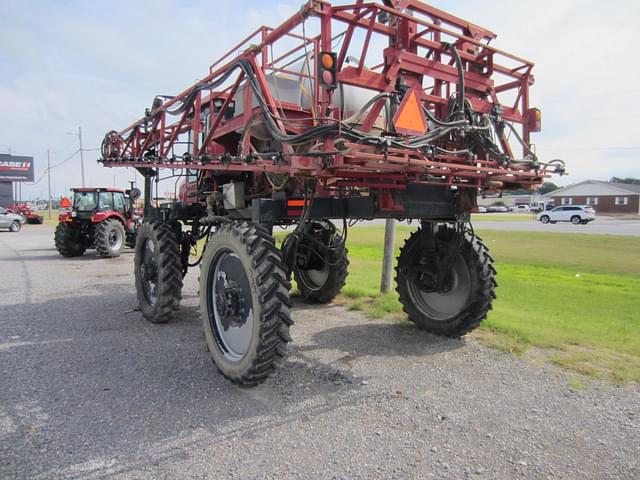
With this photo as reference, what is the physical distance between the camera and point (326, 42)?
358 cm

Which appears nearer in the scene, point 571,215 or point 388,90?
point 388,90

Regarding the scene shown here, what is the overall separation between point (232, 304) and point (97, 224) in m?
13.5

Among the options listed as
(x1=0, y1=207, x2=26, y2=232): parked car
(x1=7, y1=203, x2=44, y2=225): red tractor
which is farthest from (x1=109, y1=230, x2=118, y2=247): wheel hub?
(x1=7, y1=203, x2=44, y2=225): red tractor

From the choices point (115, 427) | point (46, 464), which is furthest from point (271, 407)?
point (46, 464)

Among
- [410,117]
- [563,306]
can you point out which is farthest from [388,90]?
[563,306]

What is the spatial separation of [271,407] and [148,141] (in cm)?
493

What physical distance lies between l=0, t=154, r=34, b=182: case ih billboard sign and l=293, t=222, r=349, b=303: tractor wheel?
A: 72509 mm

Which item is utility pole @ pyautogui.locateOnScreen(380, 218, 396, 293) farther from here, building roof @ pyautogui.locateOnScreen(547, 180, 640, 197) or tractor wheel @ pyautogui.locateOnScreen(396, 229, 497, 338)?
Result: building roof @ pyautogui.locateOnScreen(547, 180, 640, 197)

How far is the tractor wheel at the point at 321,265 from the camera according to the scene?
24.9ft

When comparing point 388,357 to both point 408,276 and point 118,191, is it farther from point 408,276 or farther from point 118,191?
point 118,191

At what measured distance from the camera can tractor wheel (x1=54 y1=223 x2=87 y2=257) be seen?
15703 millimetres

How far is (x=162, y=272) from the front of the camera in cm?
627

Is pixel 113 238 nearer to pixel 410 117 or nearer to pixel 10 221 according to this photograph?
pixel 410 117

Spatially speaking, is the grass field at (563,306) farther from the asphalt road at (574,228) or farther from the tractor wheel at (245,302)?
the asphalt road at (574,228)
